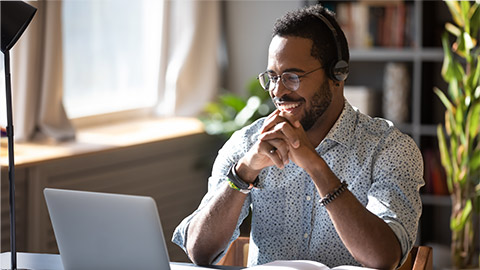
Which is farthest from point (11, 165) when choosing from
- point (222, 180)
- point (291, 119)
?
point (291, 119)

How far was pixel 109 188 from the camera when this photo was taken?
3.44 meters

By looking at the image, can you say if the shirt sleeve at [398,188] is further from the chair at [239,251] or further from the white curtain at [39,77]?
the white curtain at [39,77]

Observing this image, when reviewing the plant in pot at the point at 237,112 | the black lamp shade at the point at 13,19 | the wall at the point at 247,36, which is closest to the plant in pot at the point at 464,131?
the plant in pot at the point at 237,112

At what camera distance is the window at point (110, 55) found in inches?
149

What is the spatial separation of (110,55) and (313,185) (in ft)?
7.90

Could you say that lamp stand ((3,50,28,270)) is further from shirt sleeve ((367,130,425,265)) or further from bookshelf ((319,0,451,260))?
bookshelf ((319,0,451,260))

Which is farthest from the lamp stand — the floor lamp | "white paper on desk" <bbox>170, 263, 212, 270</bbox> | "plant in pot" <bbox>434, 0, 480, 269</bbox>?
"plant in pot" <bbox>434, 0, 480, 269</bbox>

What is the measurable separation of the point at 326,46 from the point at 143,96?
2578 mm

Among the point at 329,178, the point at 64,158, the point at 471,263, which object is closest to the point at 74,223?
the point at 329,178

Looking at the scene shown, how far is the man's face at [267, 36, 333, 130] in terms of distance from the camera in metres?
1.85

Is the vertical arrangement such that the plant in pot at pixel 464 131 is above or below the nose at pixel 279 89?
below

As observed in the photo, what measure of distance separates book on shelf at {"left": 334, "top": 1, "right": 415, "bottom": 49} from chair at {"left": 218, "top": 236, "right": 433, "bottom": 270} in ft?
7.44

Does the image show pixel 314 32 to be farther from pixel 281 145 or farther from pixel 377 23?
pixel 377 23

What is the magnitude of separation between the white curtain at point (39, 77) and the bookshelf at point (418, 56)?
160 cm
